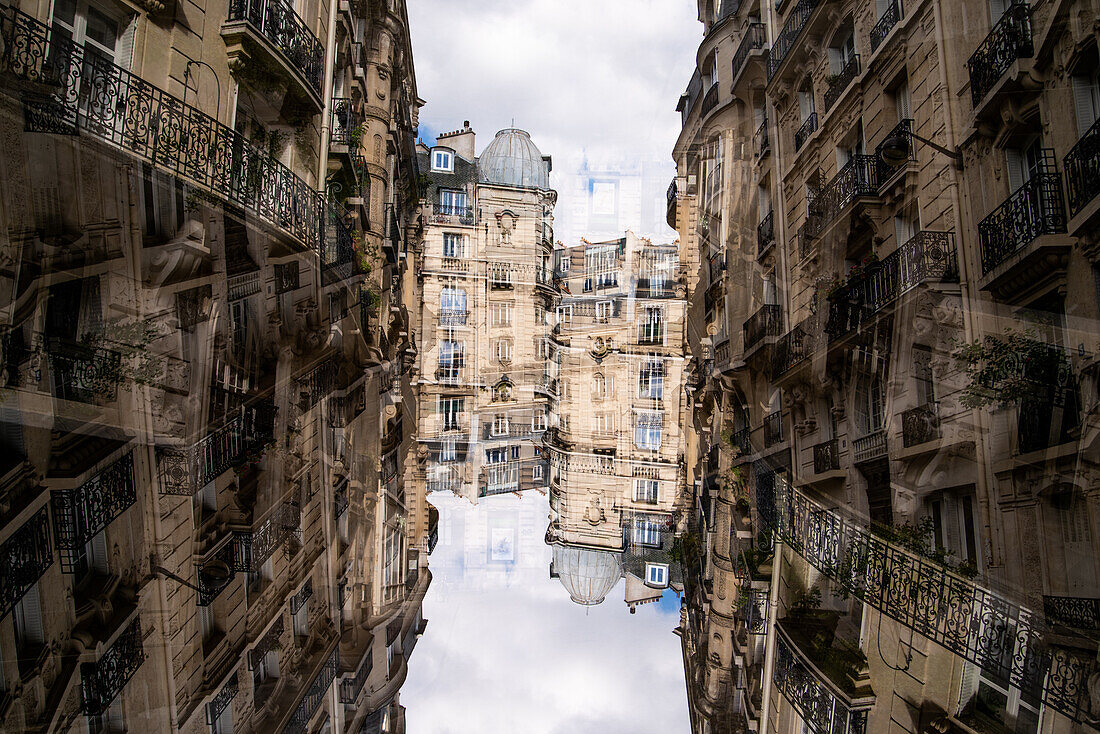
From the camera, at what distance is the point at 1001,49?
3082 millimetres

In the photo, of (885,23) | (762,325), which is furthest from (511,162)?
(885,23)

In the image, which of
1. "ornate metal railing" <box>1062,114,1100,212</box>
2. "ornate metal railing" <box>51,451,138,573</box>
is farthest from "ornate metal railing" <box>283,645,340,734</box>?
"ornate metal railing" <box>1062,114,1100,212</box>

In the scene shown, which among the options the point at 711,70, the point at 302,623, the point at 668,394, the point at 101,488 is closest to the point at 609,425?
the point at 668,394

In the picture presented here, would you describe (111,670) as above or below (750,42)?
below

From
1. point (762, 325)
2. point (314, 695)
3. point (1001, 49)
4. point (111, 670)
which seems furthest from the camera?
point (762, 325)

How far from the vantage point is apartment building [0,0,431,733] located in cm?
275

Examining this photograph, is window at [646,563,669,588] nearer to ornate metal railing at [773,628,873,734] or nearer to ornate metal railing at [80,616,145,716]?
ornate metal railing at [773,628,873,734]

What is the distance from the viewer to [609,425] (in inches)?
620

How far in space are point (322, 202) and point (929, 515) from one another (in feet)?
16.6

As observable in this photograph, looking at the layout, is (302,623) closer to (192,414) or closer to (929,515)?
(192,414)

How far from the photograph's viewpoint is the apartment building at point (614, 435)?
15.4 metres

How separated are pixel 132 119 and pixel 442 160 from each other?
555 inches

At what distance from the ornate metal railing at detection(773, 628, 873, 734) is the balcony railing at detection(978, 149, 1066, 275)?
2907mm

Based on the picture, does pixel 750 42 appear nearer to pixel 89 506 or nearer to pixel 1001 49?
pixel 1001 49
